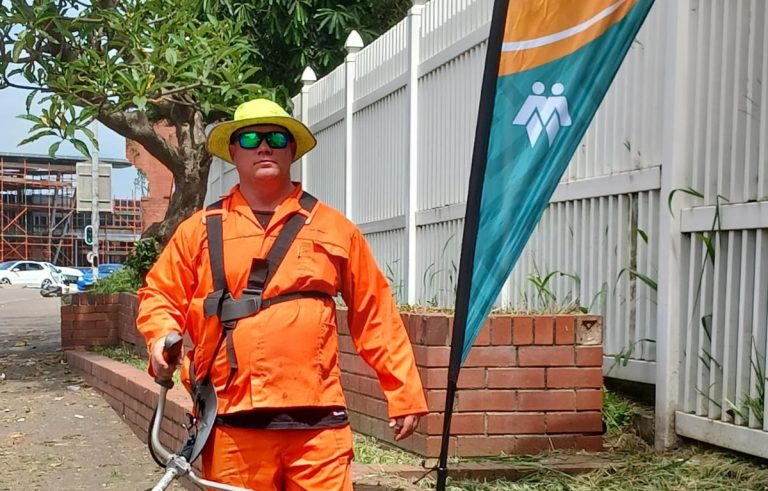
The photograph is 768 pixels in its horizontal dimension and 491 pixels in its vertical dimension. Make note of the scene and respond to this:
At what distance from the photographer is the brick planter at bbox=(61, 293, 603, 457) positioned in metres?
4.56

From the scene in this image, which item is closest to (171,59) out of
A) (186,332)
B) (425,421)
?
(425,421)

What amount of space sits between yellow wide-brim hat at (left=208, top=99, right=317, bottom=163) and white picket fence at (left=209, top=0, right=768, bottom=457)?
74.2 inches

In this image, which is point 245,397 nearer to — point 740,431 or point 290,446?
Result: point 290,446

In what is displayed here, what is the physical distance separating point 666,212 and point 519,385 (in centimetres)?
108

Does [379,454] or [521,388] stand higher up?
[521,388]

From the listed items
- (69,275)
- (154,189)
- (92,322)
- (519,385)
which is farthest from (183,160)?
(154,189)

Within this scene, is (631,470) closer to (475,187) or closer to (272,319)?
(475,187)

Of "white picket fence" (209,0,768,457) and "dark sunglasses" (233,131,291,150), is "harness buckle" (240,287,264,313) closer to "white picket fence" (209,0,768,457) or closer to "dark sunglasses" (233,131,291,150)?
"dark sunglasses" (233,131,291,150)

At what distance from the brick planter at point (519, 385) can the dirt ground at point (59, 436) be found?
2.39 meters

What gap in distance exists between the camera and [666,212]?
4395 mm

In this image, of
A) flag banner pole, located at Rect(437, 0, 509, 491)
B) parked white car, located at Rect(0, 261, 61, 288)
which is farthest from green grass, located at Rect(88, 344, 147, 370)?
parked white car, located at Rect(0, 261, 61, 288)

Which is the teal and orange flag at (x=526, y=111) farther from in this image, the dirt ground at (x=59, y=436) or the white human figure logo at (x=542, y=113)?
the dirt ground at (x=59, y=436)

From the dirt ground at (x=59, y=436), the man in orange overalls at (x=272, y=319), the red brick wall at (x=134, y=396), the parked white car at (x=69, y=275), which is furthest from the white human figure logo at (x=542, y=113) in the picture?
the parked white car at (x=69, y=275)

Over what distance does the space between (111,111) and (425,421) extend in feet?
16.9
